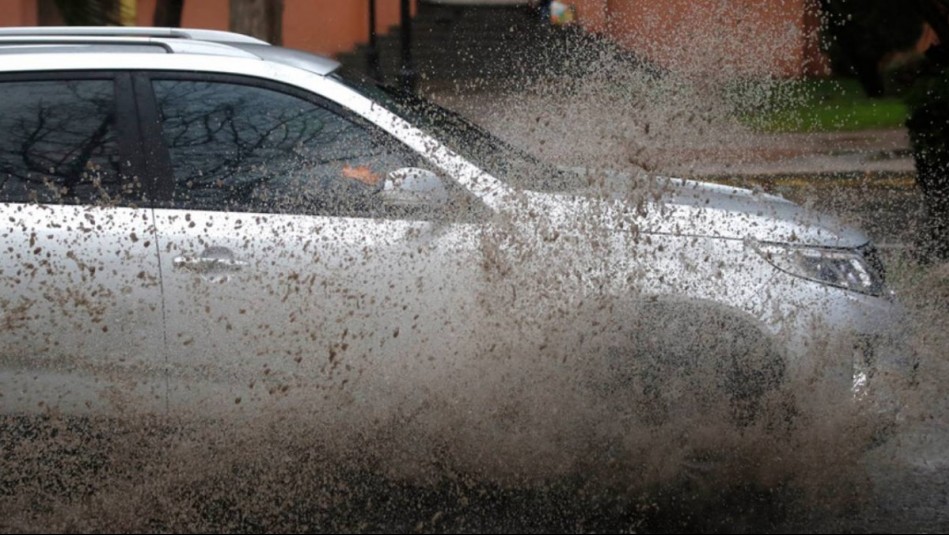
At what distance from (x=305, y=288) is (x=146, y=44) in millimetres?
1591

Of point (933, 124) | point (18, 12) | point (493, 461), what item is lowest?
point (493, 461)

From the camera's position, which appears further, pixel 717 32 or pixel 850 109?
pixel 850 109

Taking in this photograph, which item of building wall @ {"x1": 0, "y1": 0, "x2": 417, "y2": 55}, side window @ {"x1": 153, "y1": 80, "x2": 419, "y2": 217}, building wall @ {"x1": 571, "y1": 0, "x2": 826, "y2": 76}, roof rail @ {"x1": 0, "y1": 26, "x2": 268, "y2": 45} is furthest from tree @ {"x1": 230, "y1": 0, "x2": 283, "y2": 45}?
side window @ {"x1": 153, "y1": 80, "x2": 419, "y2": 217}

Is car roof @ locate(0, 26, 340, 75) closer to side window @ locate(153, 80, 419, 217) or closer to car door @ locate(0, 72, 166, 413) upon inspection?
side window @ locate(153, 80, 419, 217)

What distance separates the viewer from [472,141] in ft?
19.5

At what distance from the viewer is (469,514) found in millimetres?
5156

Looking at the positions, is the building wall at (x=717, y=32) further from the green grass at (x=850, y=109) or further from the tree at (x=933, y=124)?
the green grass at (x=850, y=109)

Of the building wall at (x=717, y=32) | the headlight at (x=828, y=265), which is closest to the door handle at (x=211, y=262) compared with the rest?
the headlight at (x=828, y=265)

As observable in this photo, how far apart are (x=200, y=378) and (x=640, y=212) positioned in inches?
76.0

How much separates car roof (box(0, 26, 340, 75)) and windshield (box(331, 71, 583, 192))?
9.3 inches

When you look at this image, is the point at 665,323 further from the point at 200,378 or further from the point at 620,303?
the point at 200,378

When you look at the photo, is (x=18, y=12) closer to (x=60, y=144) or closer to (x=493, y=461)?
(x=60, y=144)

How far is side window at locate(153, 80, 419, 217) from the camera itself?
543cm

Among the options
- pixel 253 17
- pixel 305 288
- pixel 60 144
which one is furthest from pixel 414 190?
pixel 253 17
